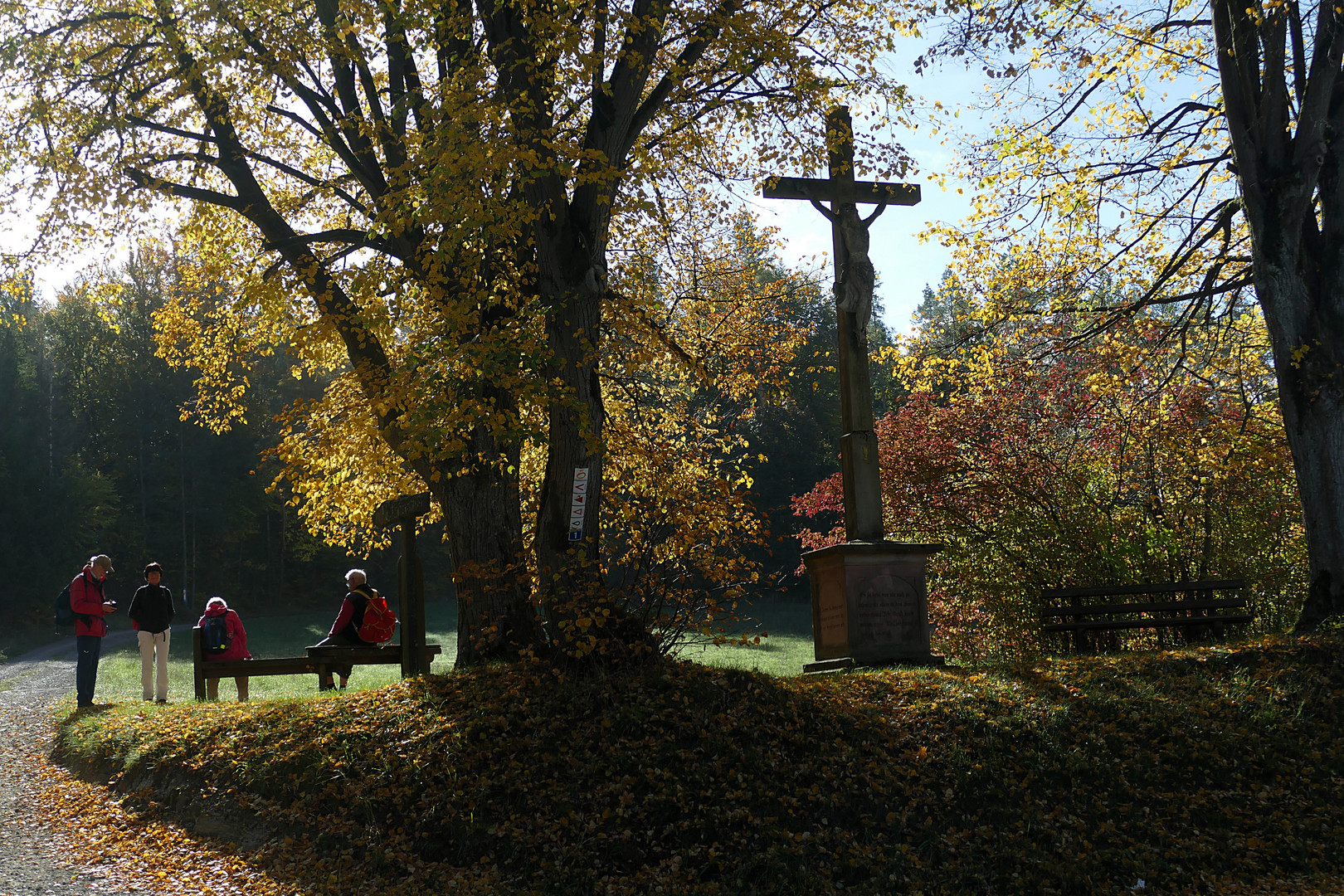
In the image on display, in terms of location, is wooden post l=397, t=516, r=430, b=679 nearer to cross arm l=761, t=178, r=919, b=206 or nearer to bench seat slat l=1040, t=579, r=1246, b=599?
cross arm l=761, t=178, r=919, b=206

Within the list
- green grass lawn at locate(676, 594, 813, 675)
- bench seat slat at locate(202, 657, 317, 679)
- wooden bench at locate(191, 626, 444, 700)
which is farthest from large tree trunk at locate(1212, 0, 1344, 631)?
bench seat slat at locate(202, 657, 317, 679)

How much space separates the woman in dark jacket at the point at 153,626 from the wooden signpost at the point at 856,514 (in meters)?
7.64

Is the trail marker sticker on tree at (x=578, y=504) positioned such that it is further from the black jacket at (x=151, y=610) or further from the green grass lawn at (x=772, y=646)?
the black jacket at (x=151, y=610)

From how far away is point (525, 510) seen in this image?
1110 centimetres

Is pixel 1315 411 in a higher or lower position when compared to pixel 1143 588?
higher

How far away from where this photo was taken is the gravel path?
560 centimetres

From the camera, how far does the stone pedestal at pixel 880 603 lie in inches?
368

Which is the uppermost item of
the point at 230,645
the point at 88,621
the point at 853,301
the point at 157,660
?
the point at 853,301

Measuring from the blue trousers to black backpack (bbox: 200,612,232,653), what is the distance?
1076 millimetres

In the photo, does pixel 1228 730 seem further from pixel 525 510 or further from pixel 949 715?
pixel 525 510

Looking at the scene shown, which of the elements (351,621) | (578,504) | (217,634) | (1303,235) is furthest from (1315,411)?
(217,634)

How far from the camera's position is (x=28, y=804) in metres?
7.46

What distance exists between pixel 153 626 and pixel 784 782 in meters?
8.80

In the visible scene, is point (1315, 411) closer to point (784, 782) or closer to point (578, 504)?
point (784, 782)
